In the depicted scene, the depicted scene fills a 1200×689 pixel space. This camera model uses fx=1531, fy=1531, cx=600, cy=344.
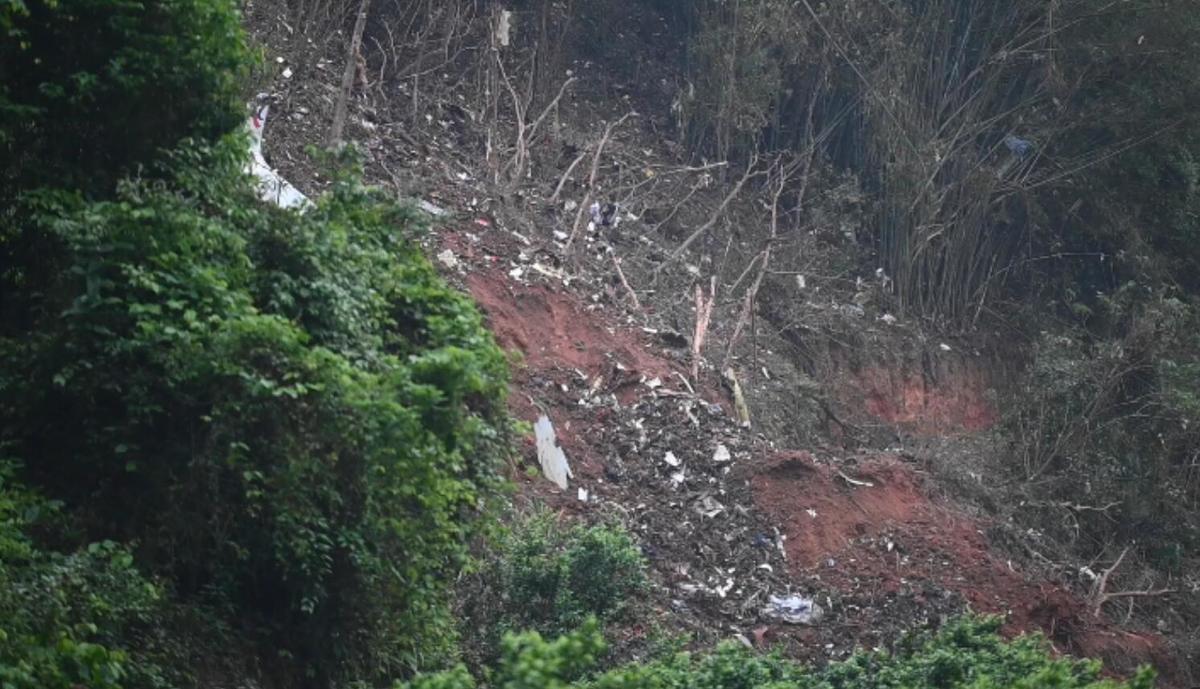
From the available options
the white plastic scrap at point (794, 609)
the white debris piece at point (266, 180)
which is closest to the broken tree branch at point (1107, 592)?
the white plastic scrap at point (794, 609)

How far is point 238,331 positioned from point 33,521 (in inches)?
48.4

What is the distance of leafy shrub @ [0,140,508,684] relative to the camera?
674 centimetres

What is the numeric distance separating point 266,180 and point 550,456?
11.8 feet

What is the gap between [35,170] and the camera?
7434mm

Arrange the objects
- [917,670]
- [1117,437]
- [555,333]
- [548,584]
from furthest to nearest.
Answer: [1117,437] < [555,333] < [548,584] < [917,670]

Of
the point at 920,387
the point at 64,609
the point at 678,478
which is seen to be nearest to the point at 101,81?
the point at 64,609

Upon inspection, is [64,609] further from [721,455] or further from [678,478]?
[721,455]

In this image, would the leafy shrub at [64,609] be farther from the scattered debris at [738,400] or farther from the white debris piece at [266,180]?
the scattered debris at [738,400]

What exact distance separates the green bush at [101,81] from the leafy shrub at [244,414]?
286 mm

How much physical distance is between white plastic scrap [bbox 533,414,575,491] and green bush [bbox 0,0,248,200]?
4999 millimetres

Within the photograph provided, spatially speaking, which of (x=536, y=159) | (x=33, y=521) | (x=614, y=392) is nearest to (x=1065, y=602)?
(x=614, y=392)

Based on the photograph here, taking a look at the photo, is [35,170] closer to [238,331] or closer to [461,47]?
[238,331]

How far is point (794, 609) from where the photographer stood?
11516 millimetres

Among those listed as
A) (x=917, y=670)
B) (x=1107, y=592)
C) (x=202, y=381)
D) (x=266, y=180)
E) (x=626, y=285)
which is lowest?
(x=1107, y=592)
